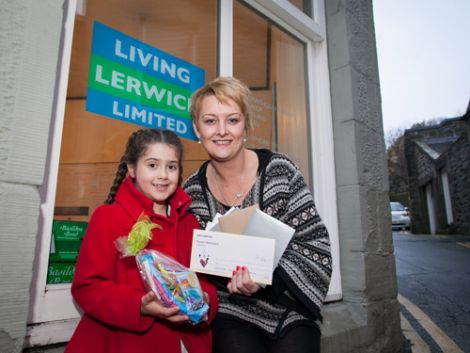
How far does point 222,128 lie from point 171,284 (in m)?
0.80

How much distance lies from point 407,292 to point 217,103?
5.14m

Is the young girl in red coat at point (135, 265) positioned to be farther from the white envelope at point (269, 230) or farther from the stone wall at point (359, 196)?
the stone wall at point (359, 196)

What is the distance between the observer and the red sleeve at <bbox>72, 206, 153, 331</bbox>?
125 cm

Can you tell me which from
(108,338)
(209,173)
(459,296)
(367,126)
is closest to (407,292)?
(459,296)

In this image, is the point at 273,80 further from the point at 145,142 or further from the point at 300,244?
the point at 300,244

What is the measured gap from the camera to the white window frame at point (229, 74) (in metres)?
1.59

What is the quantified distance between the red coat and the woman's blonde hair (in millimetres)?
576

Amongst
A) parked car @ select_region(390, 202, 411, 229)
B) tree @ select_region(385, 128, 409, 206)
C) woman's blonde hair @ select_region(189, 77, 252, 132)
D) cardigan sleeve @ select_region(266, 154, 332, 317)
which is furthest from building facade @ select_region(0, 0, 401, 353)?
tree @ select_region(385, 128, 409, 206)

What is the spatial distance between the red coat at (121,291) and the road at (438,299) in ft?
9.39

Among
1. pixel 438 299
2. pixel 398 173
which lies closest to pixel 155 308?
pixel 438 299

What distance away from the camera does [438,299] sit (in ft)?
15.8

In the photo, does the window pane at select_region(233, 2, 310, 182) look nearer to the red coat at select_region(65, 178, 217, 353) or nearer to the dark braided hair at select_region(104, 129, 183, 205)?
the dark braided hair at select_region(104, 129, 183, 205)

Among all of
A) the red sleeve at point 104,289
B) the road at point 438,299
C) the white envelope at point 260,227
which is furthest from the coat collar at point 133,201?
the road at point 438,299

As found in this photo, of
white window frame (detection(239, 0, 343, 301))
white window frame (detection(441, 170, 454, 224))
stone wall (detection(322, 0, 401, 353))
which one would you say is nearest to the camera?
stone wall (detection(322, 0, 401, 353))
